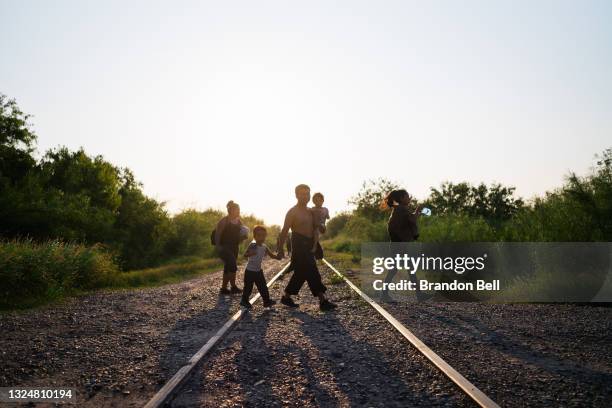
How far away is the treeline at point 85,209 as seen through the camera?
26531 mm

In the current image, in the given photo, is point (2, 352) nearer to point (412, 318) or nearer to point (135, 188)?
point (412, 318)

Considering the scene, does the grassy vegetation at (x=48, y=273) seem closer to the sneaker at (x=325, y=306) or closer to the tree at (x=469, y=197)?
the sneaker at (x=325, y=306)

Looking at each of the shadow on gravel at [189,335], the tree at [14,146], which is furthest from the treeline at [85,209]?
the shadow on gravel at [189,335]

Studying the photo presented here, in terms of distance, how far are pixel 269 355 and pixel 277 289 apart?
6.76m

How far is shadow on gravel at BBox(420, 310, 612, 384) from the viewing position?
437cm

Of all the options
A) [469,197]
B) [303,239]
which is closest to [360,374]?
[303,239]

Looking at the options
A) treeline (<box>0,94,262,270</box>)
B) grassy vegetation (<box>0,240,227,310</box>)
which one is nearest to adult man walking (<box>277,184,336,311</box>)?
grassy vegetation (<box>0,240,227,310</box>)

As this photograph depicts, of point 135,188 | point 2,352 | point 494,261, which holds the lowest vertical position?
point 2,352

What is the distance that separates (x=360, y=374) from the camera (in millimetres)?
4449

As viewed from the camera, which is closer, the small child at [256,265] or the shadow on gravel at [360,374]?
the shadow on gravel at [360,374]

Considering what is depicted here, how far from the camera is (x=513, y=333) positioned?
6.28 m

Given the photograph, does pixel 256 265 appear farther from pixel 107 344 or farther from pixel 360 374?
pixel 360 374

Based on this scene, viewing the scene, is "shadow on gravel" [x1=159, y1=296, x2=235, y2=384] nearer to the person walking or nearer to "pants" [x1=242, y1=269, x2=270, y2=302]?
"pants" [x1=242, y1=269, x2=270, y2=302]

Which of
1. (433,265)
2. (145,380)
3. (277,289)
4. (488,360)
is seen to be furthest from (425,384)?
(433,265)
